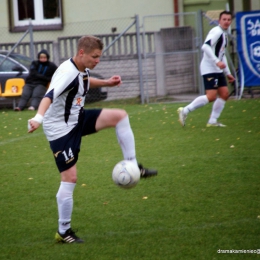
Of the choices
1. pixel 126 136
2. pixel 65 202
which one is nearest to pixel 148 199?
pixel 126 136

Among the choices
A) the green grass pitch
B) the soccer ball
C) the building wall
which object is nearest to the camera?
the green grass pitch

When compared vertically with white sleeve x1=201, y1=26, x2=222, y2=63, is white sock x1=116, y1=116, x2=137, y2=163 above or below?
below

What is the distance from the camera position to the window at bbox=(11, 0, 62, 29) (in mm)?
22719

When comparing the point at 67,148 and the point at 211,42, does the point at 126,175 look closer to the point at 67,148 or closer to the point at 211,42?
the point at 67,148

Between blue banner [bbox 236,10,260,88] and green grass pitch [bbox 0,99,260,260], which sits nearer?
green grass pitch [bbox 0,99,260,260]

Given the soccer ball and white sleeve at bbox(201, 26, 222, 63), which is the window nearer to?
white sleeve at bbox(201, 26, 222, 63)

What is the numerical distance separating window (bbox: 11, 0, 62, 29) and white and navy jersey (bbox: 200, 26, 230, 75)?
1238 centimetres

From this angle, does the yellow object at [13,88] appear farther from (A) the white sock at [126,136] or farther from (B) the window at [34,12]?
(A) the white sock at [126,136]

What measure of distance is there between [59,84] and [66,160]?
26.4 inches

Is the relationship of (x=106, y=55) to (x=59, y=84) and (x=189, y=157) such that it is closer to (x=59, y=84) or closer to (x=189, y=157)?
(x=189, y=157)

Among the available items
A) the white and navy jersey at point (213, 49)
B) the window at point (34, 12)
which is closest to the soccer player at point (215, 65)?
the white and navy jersey at point (213, 49)

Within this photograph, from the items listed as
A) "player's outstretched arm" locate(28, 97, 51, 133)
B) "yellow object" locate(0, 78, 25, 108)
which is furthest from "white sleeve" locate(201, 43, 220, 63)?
"yellow object" locate(0, 78, 25, 108)

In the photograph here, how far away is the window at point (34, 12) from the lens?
2272 centimetres

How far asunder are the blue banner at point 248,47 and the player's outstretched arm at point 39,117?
1222 centimetres
